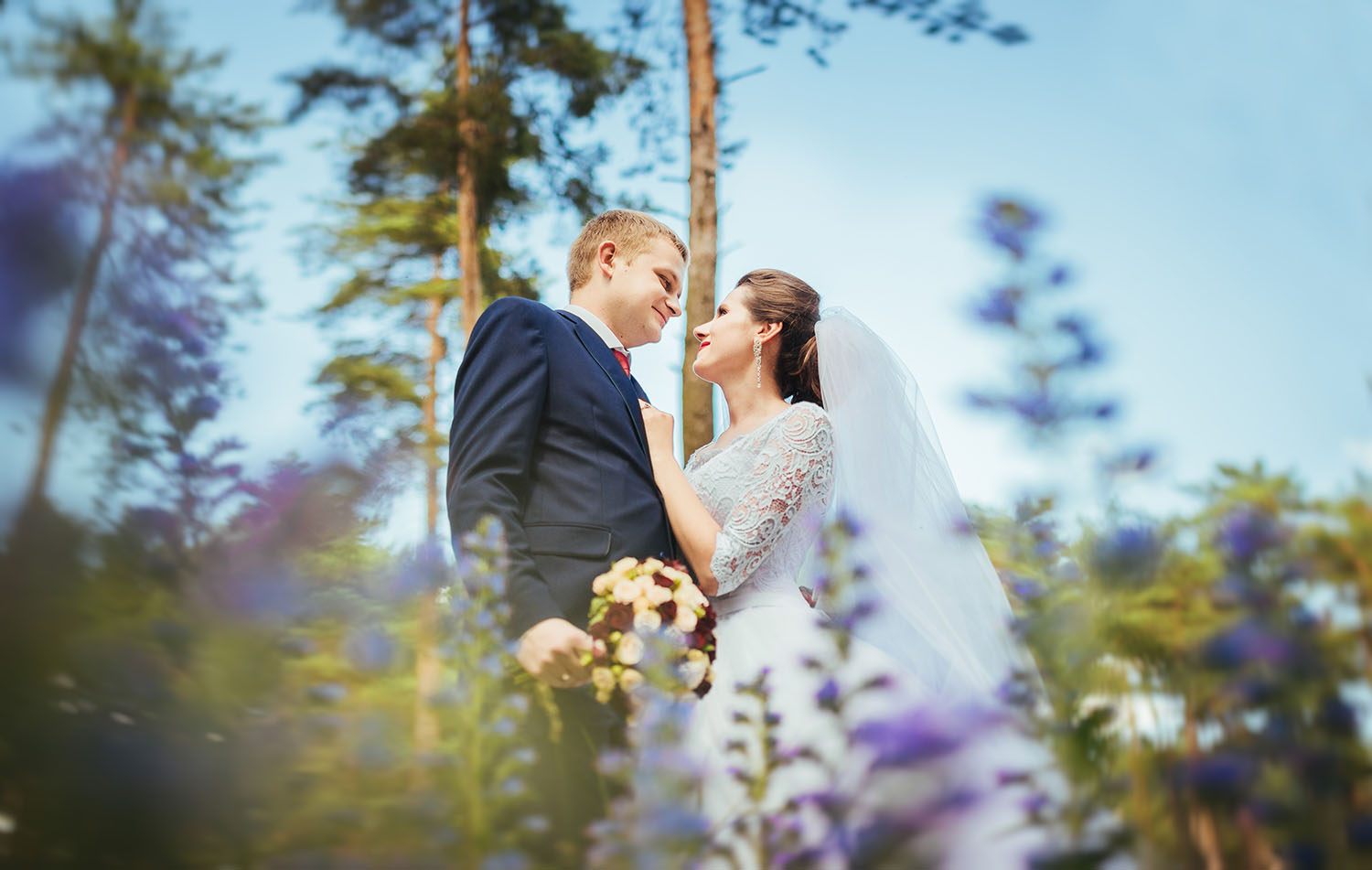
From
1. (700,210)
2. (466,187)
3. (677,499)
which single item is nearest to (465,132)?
(466,187)

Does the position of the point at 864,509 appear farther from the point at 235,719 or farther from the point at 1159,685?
the point at 235,719

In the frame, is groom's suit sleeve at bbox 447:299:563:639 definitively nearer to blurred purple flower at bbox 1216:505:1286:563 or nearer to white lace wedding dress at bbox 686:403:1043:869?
white lace wedding dress at bbox 686:403:1043:869

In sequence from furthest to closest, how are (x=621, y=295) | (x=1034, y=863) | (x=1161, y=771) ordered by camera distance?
(x=621, y=295)
(x=1161, y=771)
(x=1034, y=863)

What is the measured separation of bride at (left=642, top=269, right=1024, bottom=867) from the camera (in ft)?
7.47

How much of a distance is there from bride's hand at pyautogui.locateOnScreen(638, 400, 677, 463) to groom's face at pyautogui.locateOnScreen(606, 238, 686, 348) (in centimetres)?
34

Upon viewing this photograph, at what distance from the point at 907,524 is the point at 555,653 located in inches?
52.8

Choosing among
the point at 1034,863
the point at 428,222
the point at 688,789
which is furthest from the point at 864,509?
the point at 428,222

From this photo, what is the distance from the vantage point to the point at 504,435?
206 cm

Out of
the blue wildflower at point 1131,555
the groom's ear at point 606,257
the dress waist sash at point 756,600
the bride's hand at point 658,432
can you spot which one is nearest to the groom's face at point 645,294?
the groom's ear at point 606,257

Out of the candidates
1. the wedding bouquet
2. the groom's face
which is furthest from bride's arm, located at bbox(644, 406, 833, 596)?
the wedding bouquet

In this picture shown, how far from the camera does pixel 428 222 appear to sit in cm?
1085

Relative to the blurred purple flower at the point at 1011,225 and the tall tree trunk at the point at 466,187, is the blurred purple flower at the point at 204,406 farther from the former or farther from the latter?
the tall tree trunk at the point at 466,187

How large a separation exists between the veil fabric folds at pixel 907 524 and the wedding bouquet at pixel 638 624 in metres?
0.48

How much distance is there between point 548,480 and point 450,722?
95 cm
